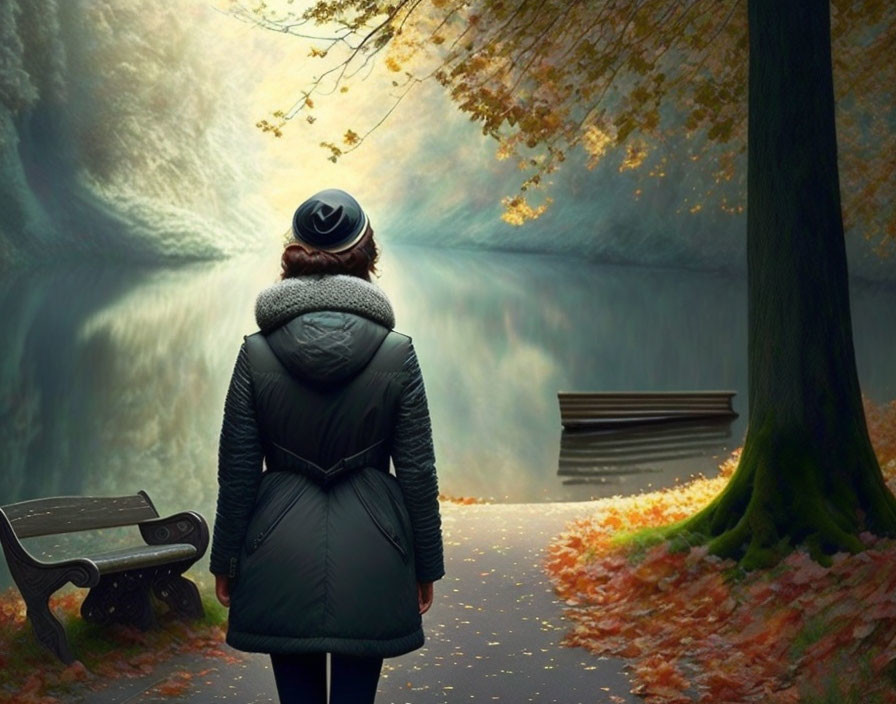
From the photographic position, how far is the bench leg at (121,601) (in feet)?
25.8

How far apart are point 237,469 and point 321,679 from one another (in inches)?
26.7

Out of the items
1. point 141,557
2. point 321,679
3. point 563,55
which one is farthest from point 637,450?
point 321,679

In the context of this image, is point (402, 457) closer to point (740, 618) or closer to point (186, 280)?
point (740, 618)

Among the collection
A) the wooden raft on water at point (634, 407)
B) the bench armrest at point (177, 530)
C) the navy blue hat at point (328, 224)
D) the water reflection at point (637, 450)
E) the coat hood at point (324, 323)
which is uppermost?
the wooden raft on water at point (634, 407)

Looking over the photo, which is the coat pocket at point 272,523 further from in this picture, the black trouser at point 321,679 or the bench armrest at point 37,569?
the bench armrest at point 37,569

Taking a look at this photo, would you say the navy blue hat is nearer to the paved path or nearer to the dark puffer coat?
the dark puffer coat

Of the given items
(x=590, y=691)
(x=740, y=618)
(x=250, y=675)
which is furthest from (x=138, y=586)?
(x=740, y=618)

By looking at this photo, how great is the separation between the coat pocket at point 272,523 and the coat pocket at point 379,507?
17 centimetres

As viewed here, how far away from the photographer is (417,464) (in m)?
4.21

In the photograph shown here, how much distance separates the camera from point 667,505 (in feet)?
40.8

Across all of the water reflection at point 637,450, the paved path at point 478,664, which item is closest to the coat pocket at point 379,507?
the paved path at point 478,664

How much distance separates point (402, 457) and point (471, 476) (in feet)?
56.1

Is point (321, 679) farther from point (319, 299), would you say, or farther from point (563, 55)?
point (563, 55)

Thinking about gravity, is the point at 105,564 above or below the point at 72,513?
below
